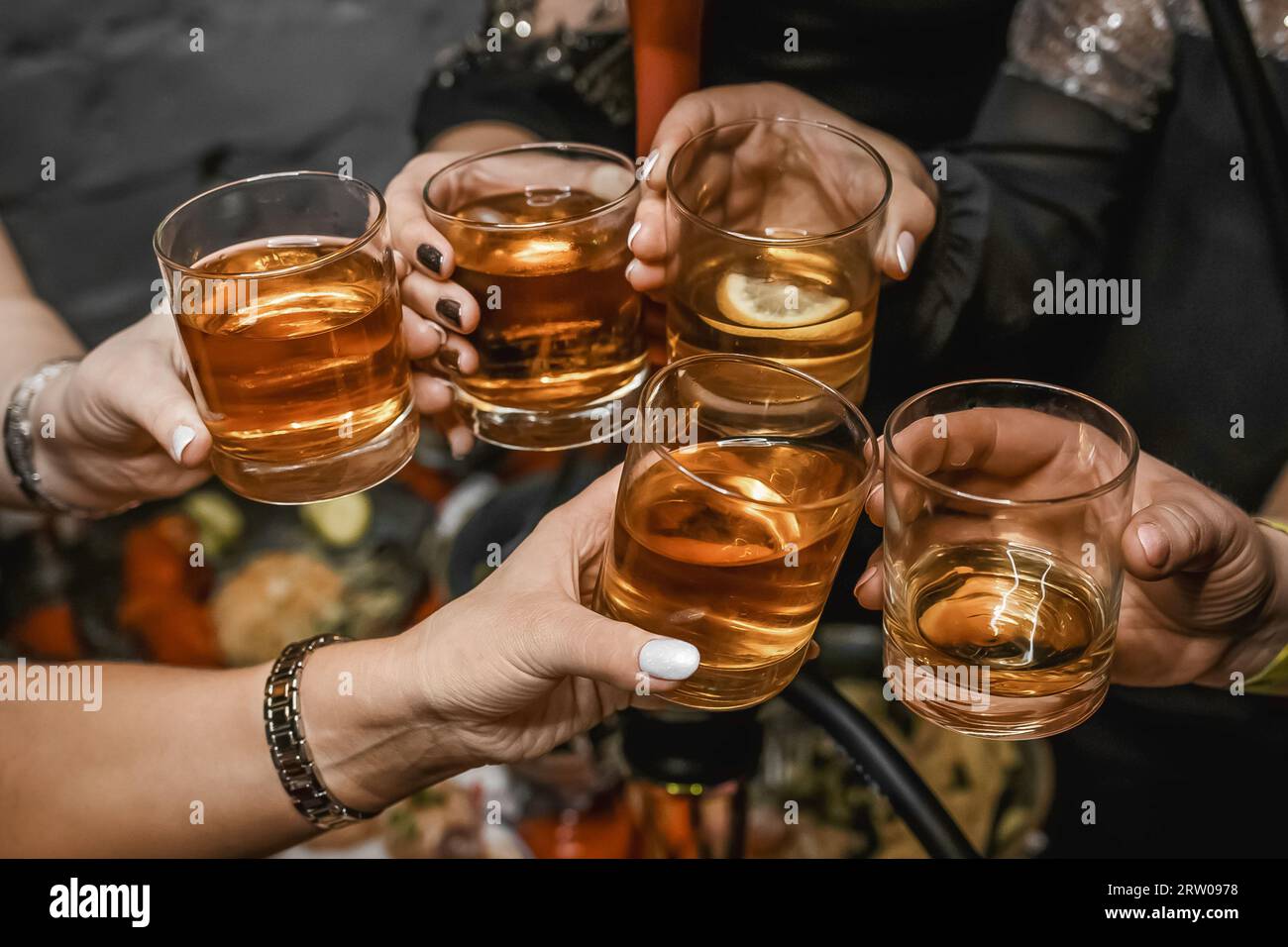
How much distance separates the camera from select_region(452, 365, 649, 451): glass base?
3.79 ft

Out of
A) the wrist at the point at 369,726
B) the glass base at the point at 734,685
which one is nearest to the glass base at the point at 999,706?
the glass base at the point at 734,685

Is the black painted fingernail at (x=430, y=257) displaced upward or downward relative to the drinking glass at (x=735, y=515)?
upward

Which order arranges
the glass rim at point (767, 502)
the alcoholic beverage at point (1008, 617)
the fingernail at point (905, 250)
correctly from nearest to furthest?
the glass rim at point (767, 502)
the alcoholic beverage at point (1008, 617)
the fingernail at point (905, 250)

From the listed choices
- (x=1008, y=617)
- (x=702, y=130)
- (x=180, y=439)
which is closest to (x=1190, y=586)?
(x=1008, y=617)

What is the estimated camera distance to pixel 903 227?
3.98 ft

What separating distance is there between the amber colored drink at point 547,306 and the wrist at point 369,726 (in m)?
0.30

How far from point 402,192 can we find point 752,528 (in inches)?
26.1

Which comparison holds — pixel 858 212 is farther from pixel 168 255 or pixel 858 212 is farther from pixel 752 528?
pixel 168 255

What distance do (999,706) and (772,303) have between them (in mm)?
406

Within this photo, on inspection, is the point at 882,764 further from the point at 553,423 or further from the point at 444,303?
the point at 444,303

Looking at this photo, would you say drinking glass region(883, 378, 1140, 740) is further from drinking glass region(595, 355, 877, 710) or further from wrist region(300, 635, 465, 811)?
wrist region(300, 635, 465, 811)

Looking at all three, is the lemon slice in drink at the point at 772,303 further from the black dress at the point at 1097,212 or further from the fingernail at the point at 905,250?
the black dress at the point at 1097,212

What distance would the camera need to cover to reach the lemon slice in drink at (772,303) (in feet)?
3.38

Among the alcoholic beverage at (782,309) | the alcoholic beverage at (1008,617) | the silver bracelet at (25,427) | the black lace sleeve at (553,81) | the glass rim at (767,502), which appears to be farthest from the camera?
the black lace sleeve at (553,81)
